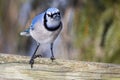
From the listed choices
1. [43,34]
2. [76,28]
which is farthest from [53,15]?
[76,28]

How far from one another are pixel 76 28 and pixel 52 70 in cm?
128

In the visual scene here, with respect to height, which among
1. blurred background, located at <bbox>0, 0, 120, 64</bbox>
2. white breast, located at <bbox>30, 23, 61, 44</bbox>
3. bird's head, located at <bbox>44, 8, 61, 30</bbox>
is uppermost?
bird's head, located at <bbox>44, 8, 61, 30</bbox>

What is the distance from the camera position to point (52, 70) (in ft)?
5.76

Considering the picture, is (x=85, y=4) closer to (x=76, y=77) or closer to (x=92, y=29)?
(x=92, y=29)

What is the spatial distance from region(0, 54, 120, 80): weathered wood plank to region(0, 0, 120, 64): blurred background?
0.98 meters

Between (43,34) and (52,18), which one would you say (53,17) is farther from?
(43,34)

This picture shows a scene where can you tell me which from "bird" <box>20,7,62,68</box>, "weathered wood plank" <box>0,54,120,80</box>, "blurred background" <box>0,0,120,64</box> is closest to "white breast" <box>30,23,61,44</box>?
"bird" <box>20,7,62,68</box>

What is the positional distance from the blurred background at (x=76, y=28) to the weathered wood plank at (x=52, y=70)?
98 cm

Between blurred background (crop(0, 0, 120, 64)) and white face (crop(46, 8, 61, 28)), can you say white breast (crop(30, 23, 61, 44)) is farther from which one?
blurred background (crop(0, 0, 120, 64))

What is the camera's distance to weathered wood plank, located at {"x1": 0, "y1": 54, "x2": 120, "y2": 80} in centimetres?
174

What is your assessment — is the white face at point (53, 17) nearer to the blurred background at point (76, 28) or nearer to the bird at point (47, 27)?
the bird at point (47, 27)

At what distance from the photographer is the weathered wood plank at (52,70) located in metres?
1.74

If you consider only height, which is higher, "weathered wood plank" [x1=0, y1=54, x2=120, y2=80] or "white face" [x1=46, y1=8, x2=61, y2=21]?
"white face" [x1=46, y1=8, x2=61, y2=21]

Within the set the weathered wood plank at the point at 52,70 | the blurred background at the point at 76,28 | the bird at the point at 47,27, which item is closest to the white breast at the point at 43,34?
the bird at the point at 47,27
